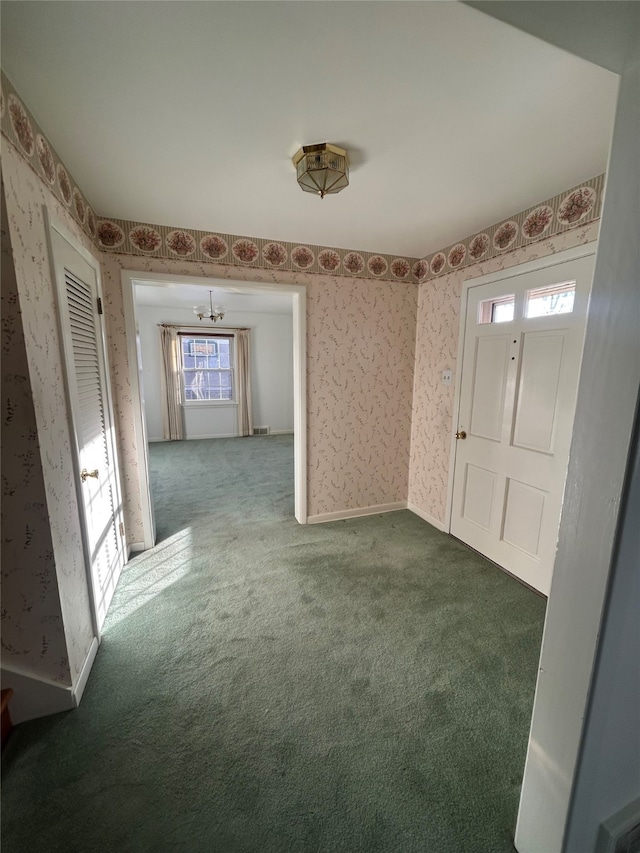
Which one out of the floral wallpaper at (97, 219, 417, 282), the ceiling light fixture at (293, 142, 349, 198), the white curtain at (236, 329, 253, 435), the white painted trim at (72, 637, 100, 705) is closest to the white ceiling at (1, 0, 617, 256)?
the ceiling light fixture at (293, 142, 349, 198)

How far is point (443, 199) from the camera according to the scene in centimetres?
190

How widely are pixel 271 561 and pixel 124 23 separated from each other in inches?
102

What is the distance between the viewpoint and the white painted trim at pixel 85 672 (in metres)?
1.39

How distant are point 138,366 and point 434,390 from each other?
2.35 meters

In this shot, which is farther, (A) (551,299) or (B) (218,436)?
(B) (218,436)

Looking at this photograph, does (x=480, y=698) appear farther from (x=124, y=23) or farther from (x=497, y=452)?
(x=124, y=23)

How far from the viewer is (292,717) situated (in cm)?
135

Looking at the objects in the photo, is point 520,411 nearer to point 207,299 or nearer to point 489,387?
point 489,387

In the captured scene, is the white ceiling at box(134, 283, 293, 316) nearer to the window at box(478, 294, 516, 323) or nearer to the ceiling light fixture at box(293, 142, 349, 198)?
the window at box(478, 294, 516, 323)

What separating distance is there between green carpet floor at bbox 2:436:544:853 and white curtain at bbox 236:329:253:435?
4148 mm

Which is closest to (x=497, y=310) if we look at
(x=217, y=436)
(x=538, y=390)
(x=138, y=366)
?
(x=538, y=390)

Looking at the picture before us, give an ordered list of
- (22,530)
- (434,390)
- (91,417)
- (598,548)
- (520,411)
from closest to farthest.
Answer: (598,548) → (22,530) → (91,417) → (520,411) → (434,390)

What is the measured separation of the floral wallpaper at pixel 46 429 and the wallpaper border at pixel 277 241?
0.45 feet

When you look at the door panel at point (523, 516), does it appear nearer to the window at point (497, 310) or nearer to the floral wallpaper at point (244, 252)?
the window at point (497, 310)
